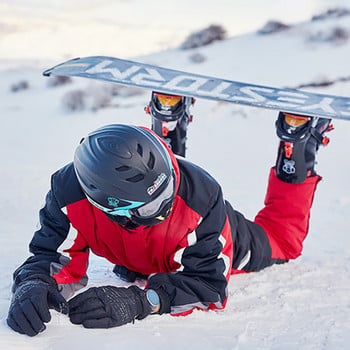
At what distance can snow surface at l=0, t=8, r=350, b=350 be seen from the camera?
174 cm

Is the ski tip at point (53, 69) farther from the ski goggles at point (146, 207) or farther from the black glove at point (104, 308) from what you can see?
the black glove at point (104, 308)

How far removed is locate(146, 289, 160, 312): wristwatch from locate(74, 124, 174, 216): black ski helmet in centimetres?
36

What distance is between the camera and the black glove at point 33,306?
1525 mm

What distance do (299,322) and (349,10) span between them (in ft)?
45.2

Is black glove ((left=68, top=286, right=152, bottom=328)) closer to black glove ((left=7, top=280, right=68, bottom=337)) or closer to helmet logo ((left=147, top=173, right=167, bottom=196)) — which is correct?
black glove ((left=7, top=280, right=68, bottom=337))

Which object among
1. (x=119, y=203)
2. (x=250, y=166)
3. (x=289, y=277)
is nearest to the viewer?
(x=119, y=203)

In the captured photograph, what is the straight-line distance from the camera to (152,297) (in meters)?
1.81

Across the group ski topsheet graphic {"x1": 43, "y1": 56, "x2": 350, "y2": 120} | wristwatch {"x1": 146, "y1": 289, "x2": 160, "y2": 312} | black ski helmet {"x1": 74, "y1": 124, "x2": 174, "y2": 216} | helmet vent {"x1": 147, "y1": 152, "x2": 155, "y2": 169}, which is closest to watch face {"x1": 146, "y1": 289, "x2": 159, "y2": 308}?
wristwatch {"x1": 146, "y1": 289, "x2": 160, "y2": 312}

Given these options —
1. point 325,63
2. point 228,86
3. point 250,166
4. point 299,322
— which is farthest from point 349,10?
point 299,322

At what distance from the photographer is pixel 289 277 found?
2541 millimetres

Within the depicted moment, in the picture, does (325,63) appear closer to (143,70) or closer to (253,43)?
(253,43)

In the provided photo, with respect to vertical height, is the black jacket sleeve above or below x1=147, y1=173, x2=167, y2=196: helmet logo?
below

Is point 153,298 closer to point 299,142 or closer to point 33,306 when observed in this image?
point 33,306

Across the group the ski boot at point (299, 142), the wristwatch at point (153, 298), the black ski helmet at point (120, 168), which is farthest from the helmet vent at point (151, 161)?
the ski boot at point (299, 142)
